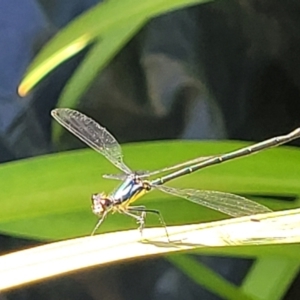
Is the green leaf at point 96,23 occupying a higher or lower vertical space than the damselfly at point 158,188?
higher

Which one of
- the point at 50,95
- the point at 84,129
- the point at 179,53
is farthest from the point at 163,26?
the point at 84,129

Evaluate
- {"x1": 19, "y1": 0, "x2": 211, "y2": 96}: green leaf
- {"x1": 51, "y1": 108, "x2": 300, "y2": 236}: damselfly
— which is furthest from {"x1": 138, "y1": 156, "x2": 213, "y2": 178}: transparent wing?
{"x1": 19, "y1": 0, "x2": 211, "y2": 96}: green leaf

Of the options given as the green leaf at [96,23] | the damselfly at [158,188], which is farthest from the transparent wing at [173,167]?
the green leaf at [96,23]

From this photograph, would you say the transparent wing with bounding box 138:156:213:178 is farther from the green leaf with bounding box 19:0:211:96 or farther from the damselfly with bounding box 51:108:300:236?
the green leaf with bounding box 19:0:211:96

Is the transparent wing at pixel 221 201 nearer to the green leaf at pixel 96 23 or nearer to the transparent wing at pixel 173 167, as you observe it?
the transparent wing at pixel 173 167

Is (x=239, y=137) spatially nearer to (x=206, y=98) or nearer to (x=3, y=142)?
(x=206, y=98)

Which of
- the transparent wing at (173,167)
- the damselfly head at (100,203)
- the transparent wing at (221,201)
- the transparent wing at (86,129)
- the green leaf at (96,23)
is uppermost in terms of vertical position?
the green leaf at (96,23)
